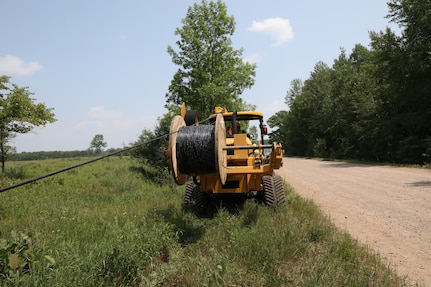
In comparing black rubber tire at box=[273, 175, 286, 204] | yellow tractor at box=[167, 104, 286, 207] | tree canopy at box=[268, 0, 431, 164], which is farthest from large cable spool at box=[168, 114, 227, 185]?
tree canopy at box=[268, 0, 431, 164]

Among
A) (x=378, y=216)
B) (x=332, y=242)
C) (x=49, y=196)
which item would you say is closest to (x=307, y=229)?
(x=332, y=242)

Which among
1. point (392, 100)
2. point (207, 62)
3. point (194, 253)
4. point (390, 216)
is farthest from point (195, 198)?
point (392, 100)

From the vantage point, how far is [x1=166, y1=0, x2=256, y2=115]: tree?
18359mm

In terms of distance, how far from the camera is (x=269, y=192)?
22.7ft

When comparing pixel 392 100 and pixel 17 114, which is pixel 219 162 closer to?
pixel 17 114

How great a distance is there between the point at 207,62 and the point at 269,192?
44.4ft

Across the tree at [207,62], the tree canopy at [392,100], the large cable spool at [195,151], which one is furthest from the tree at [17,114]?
the tree canopy at [392,100]

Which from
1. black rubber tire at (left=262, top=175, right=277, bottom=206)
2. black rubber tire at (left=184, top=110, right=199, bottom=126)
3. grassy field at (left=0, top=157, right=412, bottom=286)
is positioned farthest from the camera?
black rubber tire at (left=184, top=110, right=199, bottom=126)

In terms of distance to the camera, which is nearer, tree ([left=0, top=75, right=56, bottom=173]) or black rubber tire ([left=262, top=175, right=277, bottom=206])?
black rubber tire ([left=262, top=175, right=277, bottom=206])

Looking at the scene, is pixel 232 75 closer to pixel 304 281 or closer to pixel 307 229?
pixel 307 229

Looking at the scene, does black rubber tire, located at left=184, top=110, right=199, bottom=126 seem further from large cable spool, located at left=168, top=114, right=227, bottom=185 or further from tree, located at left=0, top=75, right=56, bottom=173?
tree, located at left=0, top=75, right=56, bottom=173

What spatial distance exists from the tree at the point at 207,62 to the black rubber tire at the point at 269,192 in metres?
11.4

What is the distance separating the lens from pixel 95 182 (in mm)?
15602

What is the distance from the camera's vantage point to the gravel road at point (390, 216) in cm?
477
